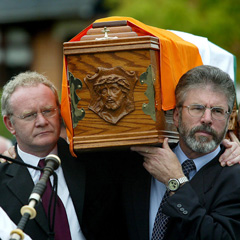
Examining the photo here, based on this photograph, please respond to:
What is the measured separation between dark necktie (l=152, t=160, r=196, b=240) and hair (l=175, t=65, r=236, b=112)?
1.50 ft

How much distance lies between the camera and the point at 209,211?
13.1ft

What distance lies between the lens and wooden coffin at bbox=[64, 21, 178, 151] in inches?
159

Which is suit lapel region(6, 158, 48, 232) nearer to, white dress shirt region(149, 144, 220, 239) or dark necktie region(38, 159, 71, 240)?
dark necktie region(38, 159, 71, 240)

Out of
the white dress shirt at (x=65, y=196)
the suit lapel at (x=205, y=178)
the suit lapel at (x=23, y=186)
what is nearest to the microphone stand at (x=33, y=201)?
the suit lapel at (x=23, y=186)

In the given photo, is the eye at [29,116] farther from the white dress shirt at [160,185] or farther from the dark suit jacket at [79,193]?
the white dress shirt at [160,185]

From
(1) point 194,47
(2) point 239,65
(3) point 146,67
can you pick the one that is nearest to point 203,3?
(2) point 239,65

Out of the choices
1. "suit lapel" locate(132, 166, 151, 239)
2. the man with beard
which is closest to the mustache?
the man with beard

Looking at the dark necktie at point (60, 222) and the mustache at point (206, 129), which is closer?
the mustache at point (206, 129)

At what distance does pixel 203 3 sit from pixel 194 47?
649 cm

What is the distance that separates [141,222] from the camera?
4.27 meters

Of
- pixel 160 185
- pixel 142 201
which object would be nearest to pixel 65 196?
pixel 142 201

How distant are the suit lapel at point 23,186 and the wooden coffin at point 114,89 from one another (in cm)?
51

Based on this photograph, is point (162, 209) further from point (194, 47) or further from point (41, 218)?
point (194, 47)

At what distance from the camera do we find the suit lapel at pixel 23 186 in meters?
4.20
